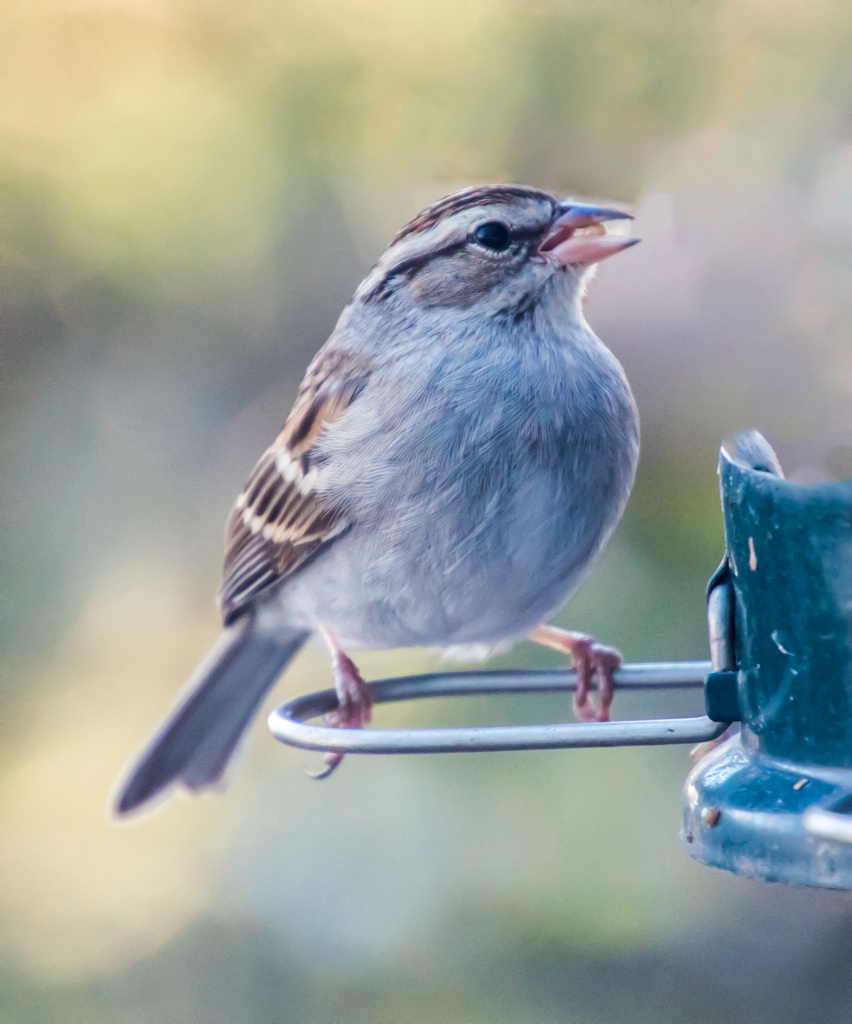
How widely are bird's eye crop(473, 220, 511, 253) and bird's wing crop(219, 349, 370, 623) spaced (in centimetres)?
23

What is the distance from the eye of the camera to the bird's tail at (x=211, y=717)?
90.1 inches

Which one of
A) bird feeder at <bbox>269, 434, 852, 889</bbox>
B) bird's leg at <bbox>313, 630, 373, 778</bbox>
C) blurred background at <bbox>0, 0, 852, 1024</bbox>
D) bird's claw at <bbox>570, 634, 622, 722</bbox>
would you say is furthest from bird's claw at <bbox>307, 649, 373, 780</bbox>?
blurred background at <bbox>0, 0, 852, 1024</bbox>

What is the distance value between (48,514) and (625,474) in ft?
4.95

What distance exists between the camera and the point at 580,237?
1.78 metres

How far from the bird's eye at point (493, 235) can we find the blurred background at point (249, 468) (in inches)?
16.1

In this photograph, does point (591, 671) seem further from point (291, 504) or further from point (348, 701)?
point (291, 504)

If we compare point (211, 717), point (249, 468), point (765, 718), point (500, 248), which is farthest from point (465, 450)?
point (249, 468)

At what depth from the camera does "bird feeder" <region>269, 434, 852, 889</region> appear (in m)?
1.27

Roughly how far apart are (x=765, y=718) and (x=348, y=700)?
0.61 meters

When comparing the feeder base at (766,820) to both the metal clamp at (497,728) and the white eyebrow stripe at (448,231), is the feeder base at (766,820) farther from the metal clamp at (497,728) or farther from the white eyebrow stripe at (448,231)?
the white eyebrow stripe at (448,231)

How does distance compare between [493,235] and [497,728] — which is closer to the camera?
[497,728]

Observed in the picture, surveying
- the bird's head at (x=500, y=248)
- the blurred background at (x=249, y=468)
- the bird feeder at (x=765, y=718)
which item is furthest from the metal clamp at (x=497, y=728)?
the blurred background at (x=249, y=468)

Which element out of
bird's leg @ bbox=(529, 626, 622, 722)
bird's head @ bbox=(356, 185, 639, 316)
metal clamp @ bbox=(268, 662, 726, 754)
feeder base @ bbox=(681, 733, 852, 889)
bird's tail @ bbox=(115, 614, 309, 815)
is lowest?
bird's tail @ bbox=(115, 614, 309, 815)

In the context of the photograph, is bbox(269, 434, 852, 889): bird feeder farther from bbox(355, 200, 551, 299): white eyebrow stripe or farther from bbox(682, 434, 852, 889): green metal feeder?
bbox(355, 200, 551, 299): white eyebrow stripe
